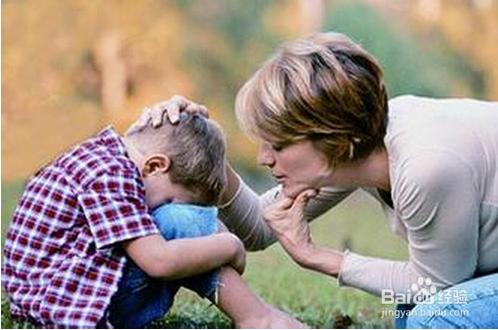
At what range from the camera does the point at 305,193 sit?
1649mm

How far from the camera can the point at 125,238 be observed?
60.9 inches

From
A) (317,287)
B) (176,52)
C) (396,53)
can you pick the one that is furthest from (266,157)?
(176,52)

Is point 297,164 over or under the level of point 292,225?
over

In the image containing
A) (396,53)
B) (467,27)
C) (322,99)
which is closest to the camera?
(322,99)

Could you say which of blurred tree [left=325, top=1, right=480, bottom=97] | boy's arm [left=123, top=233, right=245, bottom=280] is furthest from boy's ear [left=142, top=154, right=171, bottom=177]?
blurred tree [left=325, top=1, right=480, bottom=97]

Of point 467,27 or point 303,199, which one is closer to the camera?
point 303,199

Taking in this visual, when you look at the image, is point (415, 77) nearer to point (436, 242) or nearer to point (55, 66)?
point (55, 66)

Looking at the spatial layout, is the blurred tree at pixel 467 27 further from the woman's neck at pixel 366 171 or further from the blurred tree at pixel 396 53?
the woman's neck at pixel 366 171

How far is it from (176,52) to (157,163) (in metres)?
3.07

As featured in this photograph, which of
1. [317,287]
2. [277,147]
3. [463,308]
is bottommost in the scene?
[317,287]

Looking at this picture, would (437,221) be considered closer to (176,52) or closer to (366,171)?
(366,171)

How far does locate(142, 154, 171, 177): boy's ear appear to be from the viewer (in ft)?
5.39

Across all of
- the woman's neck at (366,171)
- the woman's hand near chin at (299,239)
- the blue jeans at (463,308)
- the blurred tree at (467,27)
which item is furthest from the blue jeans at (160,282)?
the blurred tree at (467,27)

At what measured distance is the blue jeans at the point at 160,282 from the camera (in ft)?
5.25
